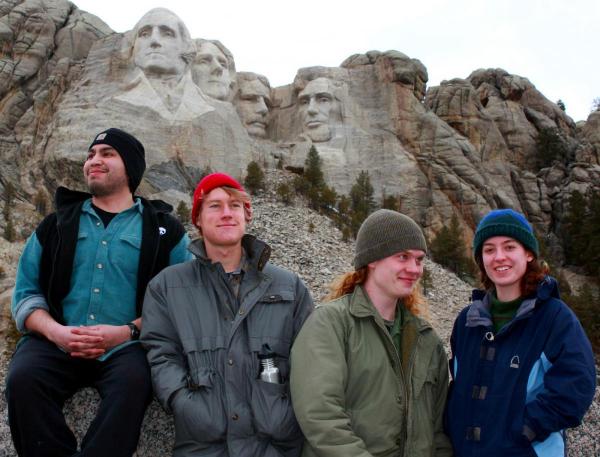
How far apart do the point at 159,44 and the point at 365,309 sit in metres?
20.2

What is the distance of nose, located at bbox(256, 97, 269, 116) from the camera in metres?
27.2

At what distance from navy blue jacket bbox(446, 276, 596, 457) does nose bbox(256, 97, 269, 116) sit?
24218mm

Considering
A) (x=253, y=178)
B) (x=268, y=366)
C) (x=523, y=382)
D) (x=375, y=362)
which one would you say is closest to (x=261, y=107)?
(x=253, y=178)

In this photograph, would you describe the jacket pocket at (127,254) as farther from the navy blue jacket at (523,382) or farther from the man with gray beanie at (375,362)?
the navy blue jacket at (523,382)

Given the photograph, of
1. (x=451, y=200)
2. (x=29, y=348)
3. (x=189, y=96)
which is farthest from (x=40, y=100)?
(x=29, y=348)

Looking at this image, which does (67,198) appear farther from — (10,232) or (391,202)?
(391,202)

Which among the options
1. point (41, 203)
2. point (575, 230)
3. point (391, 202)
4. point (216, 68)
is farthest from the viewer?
point (575, 230)

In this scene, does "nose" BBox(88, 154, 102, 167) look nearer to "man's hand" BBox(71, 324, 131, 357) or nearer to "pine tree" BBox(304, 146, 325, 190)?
"man's hand" BBox(71, 324, 131, 357)

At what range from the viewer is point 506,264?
3.82 m

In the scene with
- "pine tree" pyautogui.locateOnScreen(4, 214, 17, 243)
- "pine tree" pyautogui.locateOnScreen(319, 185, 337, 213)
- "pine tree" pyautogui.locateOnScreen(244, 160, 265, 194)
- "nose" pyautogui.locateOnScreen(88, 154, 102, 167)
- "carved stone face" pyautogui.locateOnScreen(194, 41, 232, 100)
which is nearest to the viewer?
"nose" pyautogui.locateOnScreen(88, 154, 102, 167)

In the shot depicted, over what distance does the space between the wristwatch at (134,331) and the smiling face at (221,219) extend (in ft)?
2.39

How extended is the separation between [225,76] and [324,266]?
1013cm

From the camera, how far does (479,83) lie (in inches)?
1502

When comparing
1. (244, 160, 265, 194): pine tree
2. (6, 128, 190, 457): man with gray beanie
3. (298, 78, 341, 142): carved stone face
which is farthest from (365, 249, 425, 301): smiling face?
(298, 78, 341, 142): carved stone face
